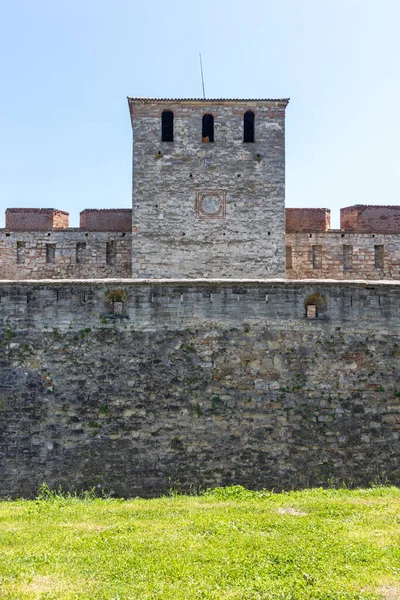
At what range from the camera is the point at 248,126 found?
63.6ft

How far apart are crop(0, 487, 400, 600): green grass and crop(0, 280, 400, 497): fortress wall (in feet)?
2.01

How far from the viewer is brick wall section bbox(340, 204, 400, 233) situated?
832 inches

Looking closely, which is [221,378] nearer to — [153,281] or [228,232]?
[153,281]

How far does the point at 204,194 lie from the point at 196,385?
411 inches

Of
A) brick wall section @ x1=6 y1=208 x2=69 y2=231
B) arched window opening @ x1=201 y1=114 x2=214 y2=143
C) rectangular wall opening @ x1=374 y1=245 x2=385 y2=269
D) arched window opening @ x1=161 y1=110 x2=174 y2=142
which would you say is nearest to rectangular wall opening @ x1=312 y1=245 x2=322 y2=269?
rectangular wall opening @ x1=374 y1=245 x2=385 y2=269

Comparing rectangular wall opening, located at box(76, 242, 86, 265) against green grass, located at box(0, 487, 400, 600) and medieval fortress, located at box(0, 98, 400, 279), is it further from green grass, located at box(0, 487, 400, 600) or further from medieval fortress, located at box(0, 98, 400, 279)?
green grass, located at box(0, 487, 400, 600)

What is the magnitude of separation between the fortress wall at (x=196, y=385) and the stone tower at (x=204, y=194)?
8778 mm

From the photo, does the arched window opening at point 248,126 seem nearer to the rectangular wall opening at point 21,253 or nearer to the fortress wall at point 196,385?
the rectangular wall opening at point 21,253

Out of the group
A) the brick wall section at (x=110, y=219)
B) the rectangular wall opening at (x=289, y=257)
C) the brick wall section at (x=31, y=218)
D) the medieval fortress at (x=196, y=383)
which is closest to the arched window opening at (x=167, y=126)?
the brick wall section at (x=110, y=219)

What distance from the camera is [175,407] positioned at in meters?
9.58

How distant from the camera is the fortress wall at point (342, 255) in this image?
20672 millimetres

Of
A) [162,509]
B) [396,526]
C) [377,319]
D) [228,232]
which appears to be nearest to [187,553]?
[162,509]

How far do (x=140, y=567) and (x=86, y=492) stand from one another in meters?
3.44

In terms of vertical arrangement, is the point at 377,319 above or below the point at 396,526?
above
